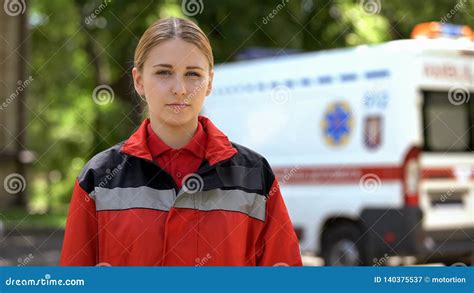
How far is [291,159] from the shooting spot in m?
9.87

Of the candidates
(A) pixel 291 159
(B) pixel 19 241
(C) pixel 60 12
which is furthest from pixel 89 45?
(A) pixel 291 159

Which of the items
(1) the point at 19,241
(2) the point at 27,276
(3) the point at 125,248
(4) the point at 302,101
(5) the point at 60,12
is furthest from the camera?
(5) the point at 60,12

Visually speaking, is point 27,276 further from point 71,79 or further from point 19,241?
point 71,79

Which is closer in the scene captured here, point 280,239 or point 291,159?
point 280,239

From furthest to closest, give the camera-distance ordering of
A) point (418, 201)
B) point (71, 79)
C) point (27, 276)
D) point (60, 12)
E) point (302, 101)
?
point (71, 79)
point (60, 12)
point (302, 101)
point (418, 201)
point (27, 276)

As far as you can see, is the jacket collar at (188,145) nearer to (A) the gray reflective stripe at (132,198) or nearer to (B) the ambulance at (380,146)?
(A) the gray reflective stripe at (132,198)

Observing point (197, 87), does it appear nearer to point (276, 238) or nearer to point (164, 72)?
point (164, 72)

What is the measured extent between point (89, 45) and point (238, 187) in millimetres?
20814

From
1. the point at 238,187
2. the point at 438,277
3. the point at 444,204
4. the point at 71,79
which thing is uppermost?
the point at 71,79

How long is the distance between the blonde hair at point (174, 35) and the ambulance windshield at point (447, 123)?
6529mm

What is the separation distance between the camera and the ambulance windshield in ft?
29.5

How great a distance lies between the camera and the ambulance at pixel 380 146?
885cm

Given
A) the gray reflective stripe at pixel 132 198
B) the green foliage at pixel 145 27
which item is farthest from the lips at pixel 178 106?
the green foliage at pixel 145 27

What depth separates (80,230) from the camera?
2.54 metres
